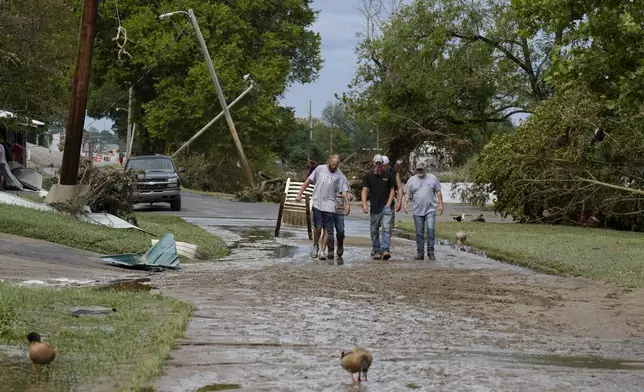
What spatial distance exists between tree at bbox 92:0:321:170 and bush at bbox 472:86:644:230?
92.8 ft

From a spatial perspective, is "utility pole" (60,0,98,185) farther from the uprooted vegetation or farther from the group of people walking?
the group of people walking

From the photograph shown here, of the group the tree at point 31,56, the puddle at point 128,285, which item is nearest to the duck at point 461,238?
the puddle at point 128,285

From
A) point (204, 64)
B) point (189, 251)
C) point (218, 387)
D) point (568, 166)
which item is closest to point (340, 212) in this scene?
point (189, 251)

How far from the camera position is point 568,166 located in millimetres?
32312

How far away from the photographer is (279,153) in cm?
8331

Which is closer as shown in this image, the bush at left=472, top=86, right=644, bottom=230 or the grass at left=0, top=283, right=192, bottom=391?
the grass at left=0, top=283, right=192, bottom=391

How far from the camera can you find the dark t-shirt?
800 inches

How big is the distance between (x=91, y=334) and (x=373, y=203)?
11.5 m

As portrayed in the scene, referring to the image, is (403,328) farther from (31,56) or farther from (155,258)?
(31,56)

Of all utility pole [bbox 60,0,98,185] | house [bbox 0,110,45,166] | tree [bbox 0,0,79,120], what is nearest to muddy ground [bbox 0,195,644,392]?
utility pole [bbox 60,0,98,185]

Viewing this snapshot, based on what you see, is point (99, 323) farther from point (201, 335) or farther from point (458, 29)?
point (458, 29)

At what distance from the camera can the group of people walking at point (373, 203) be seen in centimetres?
1978

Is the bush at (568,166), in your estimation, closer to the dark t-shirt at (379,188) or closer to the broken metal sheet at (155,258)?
the dark t-shirt at (379,188)

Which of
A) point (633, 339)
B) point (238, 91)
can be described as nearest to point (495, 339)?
point (633, 339)
